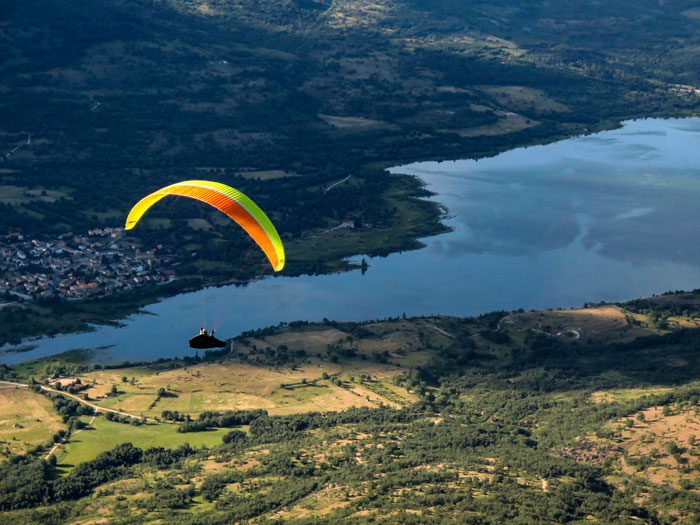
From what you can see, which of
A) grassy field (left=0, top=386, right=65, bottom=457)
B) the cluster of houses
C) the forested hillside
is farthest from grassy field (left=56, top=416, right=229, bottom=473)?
the cluster of houses

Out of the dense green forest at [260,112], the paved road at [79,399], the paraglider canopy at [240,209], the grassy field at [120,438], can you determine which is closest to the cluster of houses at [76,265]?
the dense green forest at [260,112]

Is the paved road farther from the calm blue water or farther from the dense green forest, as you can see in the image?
the dense green forest

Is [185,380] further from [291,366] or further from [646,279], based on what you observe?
[646,279]

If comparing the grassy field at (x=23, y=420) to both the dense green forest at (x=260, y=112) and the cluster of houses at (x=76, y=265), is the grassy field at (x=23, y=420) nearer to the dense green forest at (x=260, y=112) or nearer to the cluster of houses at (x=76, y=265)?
the dense green forest at (x=260, y=112)

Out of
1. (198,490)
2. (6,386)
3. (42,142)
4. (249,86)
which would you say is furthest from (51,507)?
(249,86)

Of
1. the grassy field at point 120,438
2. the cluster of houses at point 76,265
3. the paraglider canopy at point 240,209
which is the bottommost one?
the grassy field at point 120,438

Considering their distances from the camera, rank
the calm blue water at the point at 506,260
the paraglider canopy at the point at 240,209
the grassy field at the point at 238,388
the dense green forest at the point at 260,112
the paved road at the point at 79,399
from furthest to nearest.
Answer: the dense green forest at the point at 260,112 → the calm blue water at the point at 506,260 → the grassy field at the point at 238,388 → the paved road at the point at 79,399 → the paraglider canopy at the point at 240,209

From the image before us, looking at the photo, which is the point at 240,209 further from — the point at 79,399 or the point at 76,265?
the point at 76,265
